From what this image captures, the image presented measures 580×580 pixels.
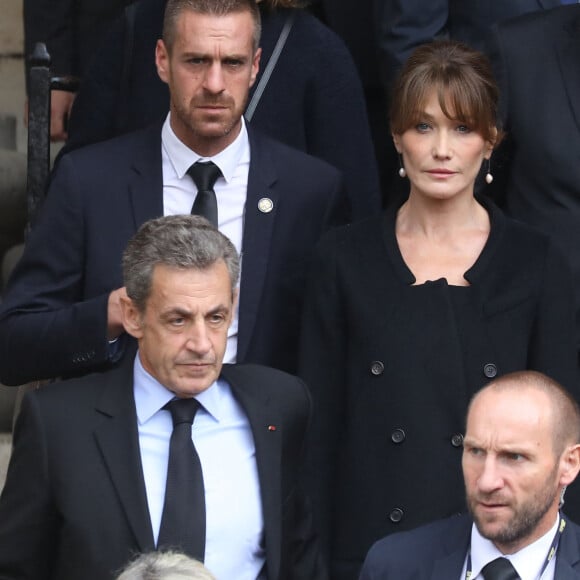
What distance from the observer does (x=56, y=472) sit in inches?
177

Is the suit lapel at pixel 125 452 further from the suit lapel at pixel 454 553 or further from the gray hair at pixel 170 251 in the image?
the suit lapel at pixel 454 553

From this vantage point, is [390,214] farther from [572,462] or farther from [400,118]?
[572,462]

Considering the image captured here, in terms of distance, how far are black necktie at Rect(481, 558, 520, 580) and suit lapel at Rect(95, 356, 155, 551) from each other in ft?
2.55

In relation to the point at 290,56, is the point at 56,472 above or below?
below

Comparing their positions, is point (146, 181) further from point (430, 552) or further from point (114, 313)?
point (430, 552)

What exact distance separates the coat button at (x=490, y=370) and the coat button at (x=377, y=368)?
264 mm

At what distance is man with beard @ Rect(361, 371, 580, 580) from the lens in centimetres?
438

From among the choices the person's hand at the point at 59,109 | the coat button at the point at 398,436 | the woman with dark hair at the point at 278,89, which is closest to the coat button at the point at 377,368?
the coat button at the point at 398,436

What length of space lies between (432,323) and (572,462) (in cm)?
65

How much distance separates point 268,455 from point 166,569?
802mm

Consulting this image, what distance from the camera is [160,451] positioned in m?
4.59

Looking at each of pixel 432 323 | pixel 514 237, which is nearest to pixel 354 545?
pixel 432 323

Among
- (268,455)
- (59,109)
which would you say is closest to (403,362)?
(268,455)

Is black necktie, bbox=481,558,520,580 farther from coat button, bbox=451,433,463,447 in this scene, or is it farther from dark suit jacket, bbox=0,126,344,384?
dark suit jacket, bbox=0,126,344,384
